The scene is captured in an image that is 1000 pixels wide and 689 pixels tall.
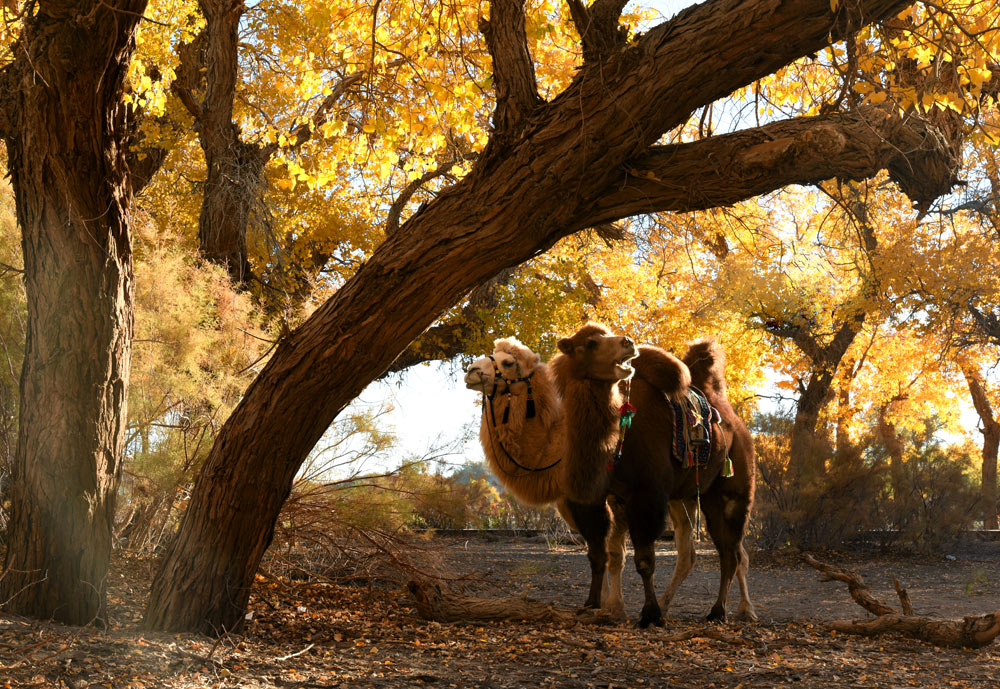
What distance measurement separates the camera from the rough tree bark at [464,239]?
4.39 metres

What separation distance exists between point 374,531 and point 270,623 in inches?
55.9

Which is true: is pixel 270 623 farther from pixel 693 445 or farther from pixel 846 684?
pixel 846 684

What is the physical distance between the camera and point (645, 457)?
6.06m

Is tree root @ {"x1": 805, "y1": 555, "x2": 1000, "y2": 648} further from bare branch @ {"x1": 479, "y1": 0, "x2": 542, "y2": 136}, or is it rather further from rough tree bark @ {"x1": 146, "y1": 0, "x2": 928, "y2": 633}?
bare branch @ {"x1": 479, "y1": 0, "x2": 542, "y2": 136}

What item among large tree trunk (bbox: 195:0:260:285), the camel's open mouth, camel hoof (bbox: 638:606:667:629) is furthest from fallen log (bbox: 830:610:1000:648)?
large tree trunk (bbox: 195:0:260:285)

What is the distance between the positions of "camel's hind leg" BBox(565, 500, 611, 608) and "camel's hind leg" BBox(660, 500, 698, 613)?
1.82ft

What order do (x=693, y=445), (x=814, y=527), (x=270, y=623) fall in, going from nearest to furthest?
(x=270, y=623)
(x=693, y=445)
(x=814, y=527)

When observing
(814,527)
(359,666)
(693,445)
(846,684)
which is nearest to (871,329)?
(814,527)

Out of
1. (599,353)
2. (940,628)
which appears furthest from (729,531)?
(599,353)

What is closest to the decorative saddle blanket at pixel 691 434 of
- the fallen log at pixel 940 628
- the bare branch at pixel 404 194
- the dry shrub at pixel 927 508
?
the fallen log at pixel 940 628

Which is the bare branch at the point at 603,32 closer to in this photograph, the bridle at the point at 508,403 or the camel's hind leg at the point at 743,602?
the bridle at the point at 508,403

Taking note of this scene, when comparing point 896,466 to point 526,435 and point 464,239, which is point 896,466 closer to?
point 526,435

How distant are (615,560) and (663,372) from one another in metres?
1.38

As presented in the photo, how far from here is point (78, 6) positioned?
4762 millimetres
